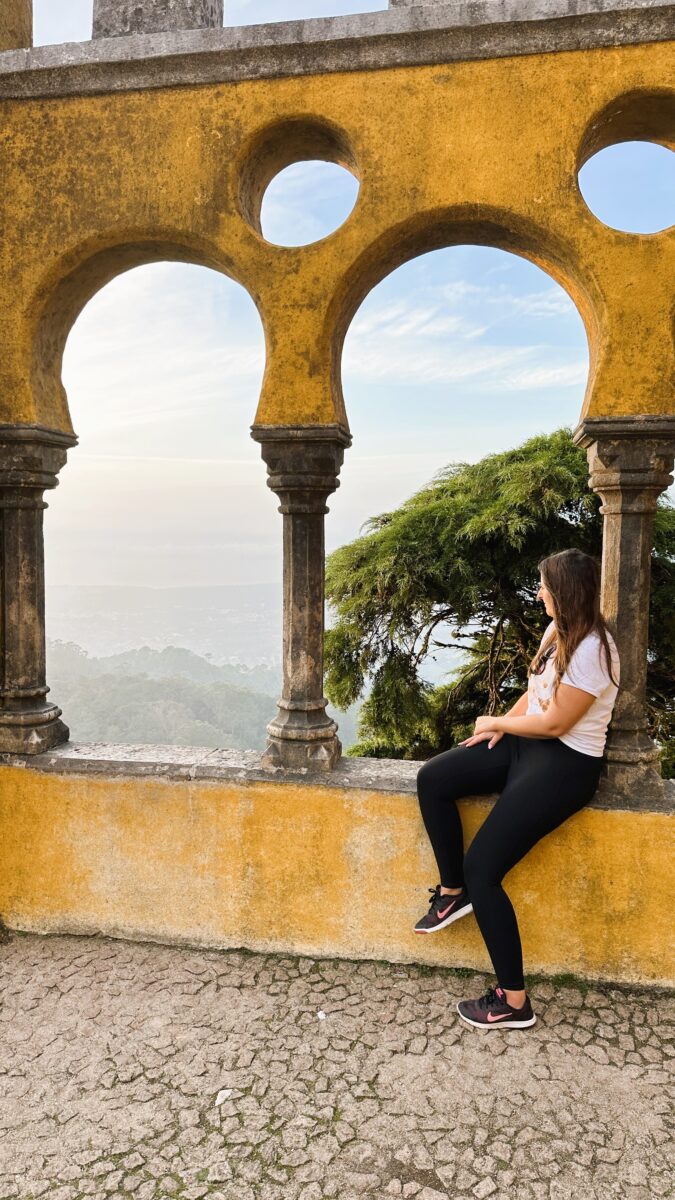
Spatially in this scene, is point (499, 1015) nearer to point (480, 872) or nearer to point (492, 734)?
point (480, 872)

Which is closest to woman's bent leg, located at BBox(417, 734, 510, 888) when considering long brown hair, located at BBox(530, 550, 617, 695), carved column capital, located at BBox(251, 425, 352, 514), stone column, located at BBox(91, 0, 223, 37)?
long brown hair, located at BBox(530, 550, 617, 695)

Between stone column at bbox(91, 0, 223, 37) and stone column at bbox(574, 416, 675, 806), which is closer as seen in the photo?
stone column at bbox(574, 416, 675, 806)

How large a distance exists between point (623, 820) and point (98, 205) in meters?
3.20

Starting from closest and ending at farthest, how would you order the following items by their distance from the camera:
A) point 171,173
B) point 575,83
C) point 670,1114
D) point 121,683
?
point 670,1114
point 575,83
point 171,173
point 121,683

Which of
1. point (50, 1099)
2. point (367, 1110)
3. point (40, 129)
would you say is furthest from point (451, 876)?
point (40, 129)

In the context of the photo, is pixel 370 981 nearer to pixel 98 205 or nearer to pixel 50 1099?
pixel 50 1099

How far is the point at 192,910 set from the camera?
10.2ft

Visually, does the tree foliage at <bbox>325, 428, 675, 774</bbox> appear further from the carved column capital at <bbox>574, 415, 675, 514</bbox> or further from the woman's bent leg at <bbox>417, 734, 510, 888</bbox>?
the woman's bent leg at <bbox>417, 734, 510, 888</bbox>

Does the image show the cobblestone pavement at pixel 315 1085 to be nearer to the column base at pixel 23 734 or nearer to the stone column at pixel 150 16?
the column base at pixel 23 734

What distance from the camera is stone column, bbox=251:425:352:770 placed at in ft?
9.62

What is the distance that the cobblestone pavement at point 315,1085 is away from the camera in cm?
200

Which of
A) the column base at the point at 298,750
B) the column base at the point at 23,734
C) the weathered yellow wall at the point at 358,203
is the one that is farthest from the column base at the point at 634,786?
the column base at the point at 23,734

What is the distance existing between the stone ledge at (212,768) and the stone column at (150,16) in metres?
3.02

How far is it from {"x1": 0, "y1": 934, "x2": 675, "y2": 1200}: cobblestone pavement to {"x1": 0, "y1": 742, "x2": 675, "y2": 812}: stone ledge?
0.75 metres
